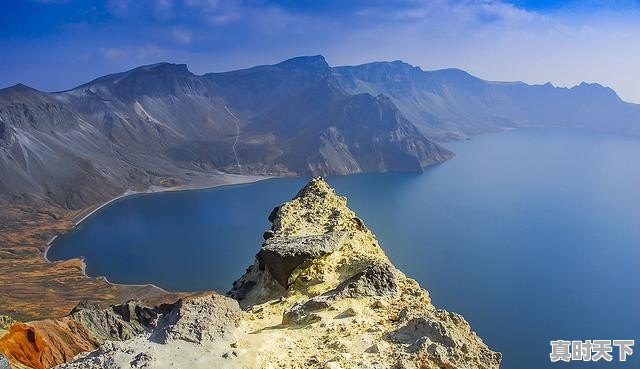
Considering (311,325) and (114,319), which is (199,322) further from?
(114,319)

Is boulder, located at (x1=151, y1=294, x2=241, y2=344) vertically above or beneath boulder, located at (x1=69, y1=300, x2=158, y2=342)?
above

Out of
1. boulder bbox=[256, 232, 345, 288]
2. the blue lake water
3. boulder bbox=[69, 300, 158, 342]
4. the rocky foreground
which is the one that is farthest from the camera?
the blue lake water

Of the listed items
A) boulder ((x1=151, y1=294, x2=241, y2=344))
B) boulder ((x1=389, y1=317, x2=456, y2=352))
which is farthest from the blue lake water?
boulder ((x1=151, y1=294, x2=241, y2=344))

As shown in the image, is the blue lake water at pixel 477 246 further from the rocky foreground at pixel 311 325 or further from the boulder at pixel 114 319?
the rocky foreground at pixel 311 325

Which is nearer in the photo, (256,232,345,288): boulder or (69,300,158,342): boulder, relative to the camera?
(256,232,345,288): boulder

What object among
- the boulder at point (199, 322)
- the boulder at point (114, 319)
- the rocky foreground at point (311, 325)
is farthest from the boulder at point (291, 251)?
the boulder at point (114, 319)

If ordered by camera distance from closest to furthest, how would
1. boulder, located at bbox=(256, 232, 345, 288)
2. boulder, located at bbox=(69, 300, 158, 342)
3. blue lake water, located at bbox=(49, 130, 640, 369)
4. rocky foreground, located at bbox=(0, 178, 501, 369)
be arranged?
rocky foreground, located at bbox=(0, 178, 501, 369) < boulder, located at bbox=(256, 232, 345, 288) < boulder, located at bbox=(69, 300, 158, 342) < blue lake water, located at bbox=(49, 130, 640, 369)

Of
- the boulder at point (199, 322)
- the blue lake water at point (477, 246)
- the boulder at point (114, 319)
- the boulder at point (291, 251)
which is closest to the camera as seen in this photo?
the boulder at point (199, 322)

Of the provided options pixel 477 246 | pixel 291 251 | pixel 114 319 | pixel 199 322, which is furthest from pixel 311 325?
pixel 477 246

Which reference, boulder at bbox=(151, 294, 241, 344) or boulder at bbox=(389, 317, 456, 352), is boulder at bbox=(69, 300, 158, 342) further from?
boulder at bbox=(389, 317, 456, 352)
